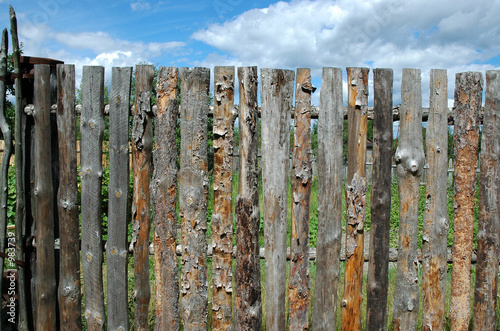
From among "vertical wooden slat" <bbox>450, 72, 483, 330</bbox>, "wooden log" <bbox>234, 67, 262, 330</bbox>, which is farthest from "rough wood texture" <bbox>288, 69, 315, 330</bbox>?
"vertical wooden slat" <bbox>450, 72, 483, 330</bbox>

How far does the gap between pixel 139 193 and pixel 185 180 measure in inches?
15.4

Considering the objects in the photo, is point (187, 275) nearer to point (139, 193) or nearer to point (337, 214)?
point (139, 193)

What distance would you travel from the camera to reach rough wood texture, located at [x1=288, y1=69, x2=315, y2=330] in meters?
2.98

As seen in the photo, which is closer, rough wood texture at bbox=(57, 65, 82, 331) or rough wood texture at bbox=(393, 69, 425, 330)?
rough wood texture at bbox=(393, 69, 425, 330)

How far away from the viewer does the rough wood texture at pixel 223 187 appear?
295 cm

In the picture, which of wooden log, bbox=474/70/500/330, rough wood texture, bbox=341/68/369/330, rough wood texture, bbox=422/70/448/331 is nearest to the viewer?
rough wood texture, bbox=341/68/369/330

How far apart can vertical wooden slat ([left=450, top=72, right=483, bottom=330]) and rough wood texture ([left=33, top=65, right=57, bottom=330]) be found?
3304mm

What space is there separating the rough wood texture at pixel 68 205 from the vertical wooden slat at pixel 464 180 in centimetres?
306

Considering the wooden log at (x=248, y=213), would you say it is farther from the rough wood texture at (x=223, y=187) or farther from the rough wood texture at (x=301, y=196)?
the rough wood texture at (x=301, y=196)

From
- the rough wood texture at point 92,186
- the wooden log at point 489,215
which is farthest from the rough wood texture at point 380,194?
the rough wood texture at point 92,186

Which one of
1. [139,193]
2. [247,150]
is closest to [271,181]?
[247,150]

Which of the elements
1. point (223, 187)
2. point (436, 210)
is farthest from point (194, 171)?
point (436, 210)

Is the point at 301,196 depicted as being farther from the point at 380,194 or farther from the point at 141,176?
the point at 141,176

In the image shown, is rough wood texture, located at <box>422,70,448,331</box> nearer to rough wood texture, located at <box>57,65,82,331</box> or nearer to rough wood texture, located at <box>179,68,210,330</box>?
rough wood texture, located at <box>179,68,210,330</box>
